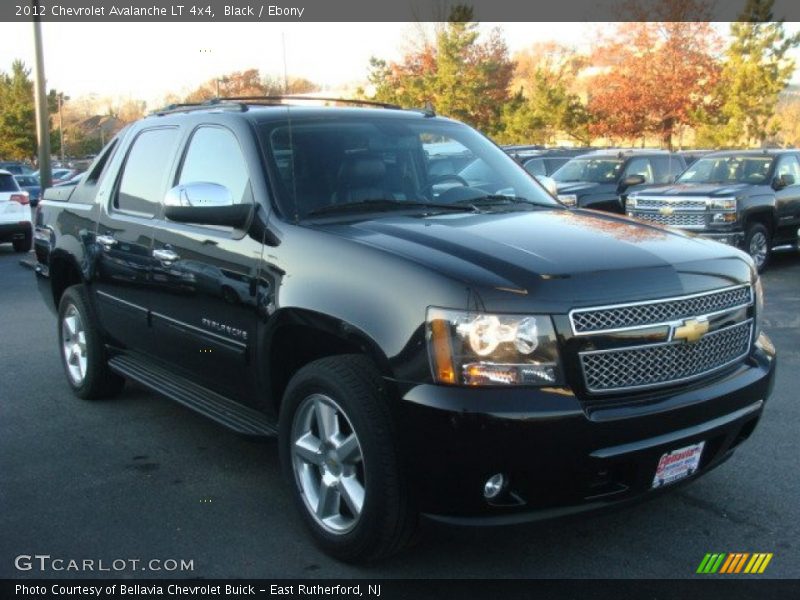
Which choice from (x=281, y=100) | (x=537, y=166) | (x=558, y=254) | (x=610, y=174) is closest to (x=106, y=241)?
(x=281, y=100)

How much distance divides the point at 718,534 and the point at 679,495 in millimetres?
442

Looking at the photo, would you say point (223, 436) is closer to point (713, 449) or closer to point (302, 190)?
point (302, 190)

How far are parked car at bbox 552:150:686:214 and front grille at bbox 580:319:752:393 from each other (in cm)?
1206

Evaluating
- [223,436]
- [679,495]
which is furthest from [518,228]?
[223,436]

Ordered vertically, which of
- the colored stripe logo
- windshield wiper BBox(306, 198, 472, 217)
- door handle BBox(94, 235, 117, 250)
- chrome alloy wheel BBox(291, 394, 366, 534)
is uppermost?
windshield wiper BBox(306, 198, 472, 217)

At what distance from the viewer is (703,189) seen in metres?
12.8

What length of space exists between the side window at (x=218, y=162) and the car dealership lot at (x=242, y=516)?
5.03 feet

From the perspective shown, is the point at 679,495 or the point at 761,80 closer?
the point at 679,495

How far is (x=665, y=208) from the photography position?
12984mm

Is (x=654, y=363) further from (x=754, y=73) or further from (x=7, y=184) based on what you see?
(x=754, y=73)

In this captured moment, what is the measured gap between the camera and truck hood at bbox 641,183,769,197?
41.3ft

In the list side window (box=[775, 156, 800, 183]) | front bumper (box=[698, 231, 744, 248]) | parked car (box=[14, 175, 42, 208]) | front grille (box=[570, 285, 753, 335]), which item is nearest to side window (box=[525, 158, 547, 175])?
side window (box=[775, 156, 800, 183])

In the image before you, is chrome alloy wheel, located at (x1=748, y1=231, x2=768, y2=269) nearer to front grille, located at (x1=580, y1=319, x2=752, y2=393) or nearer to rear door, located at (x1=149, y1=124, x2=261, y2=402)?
front grille, located at (x1=580, y1=319, x2=752, y2=393)

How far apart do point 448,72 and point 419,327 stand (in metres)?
29.9
